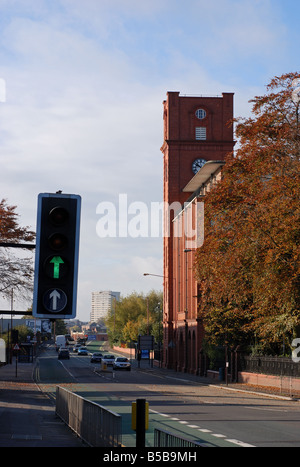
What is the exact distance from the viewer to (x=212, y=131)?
3359 inches

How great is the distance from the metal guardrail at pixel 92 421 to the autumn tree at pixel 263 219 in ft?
48.9

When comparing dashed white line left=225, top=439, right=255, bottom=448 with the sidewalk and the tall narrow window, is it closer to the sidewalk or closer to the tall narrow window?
the sidewalk

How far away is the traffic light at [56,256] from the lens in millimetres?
9312

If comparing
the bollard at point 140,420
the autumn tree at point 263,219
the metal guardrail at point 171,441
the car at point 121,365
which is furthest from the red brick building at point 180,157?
the bollard at point 140,420

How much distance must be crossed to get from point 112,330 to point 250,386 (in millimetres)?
110372

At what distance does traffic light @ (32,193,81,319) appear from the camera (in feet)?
30.6

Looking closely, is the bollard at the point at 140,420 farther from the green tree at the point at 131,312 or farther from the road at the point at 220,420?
the green tree at the point at 131,312

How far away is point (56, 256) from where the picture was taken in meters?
9.44

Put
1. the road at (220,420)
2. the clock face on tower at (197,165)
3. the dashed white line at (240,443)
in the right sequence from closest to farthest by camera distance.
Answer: the dashed white line at (240,443) → the road at (220,420) → the clock face on tower at (197,165)

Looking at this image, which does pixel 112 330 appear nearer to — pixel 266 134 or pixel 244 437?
pixel 266 134

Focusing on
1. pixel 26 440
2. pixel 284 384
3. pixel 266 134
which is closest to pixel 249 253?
pixel 266 134

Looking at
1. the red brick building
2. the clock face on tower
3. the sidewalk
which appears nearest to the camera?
the sidewalk

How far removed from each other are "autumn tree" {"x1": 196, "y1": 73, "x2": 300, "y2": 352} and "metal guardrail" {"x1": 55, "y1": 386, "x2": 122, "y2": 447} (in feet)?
48.9

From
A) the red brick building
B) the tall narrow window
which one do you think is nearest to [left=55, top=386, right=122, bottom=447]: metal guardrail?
the red brick building
